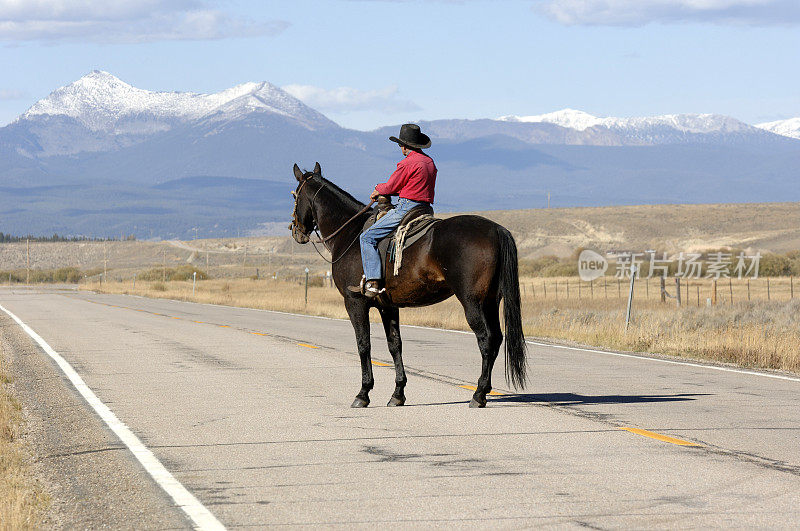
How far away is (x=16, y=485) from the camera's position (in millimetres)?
7727

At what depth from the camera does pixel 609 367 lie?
1606cm

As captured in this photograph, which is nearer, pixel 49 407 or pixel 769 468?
pixel 769 468

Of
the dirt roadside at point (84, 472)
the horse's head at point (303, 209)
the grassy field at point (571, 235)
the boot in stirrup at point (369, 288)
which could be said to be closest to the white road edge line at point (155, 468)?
the dirt roadside at point (84, 472)

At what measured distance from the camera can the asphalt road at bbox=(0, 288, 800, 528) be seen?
701cm

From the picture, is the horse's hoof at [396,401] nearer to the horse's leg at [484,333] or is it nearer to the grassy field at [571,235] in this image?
the horse's leg at [484,333]

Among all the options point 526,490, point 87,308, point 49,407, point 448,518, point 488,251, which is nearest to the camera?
point 448,518

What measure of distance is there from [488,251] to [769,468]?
386 centimetres

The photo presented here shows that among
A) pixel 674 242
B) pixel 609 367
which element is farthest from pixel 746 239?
pixel 609 367

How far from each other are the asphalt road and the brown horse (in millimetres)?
512

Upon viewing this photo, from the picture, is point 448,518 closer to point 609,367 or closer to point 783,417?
point 783,417

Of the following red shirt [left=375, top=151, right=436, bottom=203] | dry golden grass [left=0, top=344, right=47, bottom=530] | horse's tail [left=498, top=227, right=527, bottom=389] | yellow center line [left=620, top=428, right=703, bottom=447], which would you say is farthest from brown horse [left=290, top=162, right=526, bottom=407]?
dry golden grass [left=0, top=344, right=47, bottom=530]

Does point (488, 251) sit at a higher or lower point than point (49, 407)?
higher

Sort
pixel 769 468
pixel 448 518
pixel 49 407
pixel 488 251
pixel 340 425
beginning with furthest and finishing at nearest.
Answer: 1. pixel 49 407
2. pixel 488 251
3. pixel 340 425
4. pixel 769 468
5. pixel 448 518

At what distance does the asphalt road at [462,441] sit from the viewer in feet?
23.0
